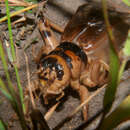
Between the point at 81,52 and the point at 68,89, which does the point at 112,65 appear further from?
the point at 68,89

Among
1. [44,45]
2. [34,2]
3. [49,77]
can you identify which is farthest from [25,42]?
[49,77]

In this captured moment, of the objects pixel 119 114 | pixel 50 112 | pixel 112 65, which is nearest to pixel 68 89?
pixel 50 112

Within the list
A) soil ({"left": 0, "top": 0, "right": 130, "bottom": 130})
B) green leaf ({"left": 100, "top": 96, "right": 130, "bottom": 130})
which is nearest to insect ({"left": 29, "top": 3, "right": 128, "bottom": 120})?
soil ({"left": 0, "top": 0, "right": 130, "bottom": 130})

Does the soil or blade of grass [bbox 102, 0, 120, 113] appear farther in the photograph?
the soil

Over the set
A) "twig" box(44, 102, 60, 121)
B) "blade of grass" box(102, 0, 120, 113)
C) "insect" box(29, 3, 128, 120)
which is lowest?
"twig" box(44, 102, 60, 121)

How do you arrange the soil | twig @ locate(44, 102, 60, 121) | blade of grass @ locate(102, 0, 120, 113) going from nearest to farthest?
blade of grass @ locate(102, 0, 120, 113), the soil, twig @ locate(44, 102, 60, 121)

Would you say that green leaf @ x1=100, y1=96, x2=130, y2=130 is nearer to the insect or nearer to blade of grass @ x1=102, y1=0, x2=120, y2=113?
blade of grass @ x1=102, y1=0, x2=120, y2=113

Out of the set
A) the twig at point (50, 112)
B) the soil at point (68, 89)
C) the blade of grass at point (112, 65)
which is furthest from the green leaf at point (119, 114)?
the twig at point (50, 112)
